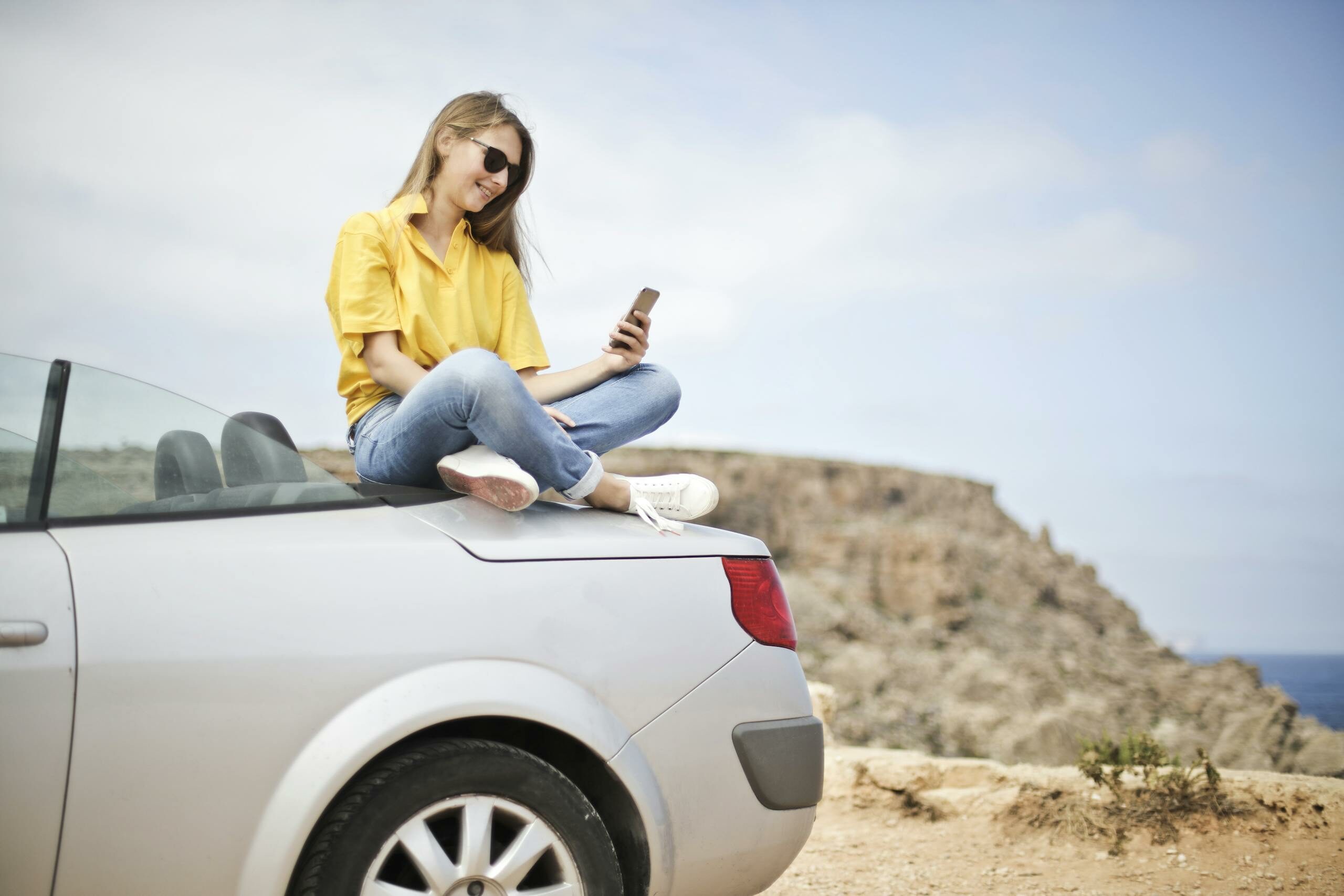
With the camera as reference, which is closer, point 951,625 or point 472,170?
point 472,170

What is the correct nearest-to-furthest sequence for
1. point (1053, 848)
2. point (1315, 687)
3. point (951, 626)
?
point (1053, 848), point (951, 626), point (1315, 687)

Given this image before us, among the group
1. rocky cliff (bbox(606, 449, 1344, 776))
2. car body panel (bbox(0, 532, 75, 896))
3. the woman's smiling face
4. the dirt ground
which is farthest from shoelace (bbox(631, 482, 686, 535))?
rocky cliff (bbox(606, 449, 1344, 776))

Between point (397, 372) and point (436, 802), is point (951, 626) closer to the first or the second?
point (397, 372)

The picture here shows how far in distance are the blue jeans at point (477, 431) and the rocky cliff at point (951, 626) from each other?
572 inches

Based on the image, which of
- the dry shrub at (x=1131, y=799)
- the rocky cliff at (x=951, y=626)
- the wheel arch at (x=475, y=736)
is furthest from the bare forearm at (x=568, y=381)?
the rocky cliff at (x=951, y=626)

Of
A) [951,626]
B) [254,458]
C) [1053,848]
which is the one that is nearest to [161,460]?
[254,458]

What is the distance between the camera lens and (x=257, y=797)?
1.72 metres

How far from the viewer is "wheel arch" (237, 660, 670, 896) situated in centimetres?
172

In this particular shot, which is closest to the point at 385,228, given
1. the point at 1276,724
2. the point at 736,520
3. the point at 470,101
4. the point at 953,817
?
the point at 470,101

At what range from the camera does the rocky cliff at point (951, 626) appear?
30500 mm

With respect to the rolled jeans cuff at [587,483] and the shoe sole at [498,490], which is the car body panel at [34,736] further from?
the rolled jeans cuff at [587,483]

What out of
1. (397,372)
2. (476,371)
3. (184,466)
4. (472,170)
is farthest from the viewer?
(472,170)

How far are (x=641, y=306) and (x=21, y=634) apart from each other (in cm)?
168

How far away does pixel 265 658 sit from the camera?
1.74 meters
